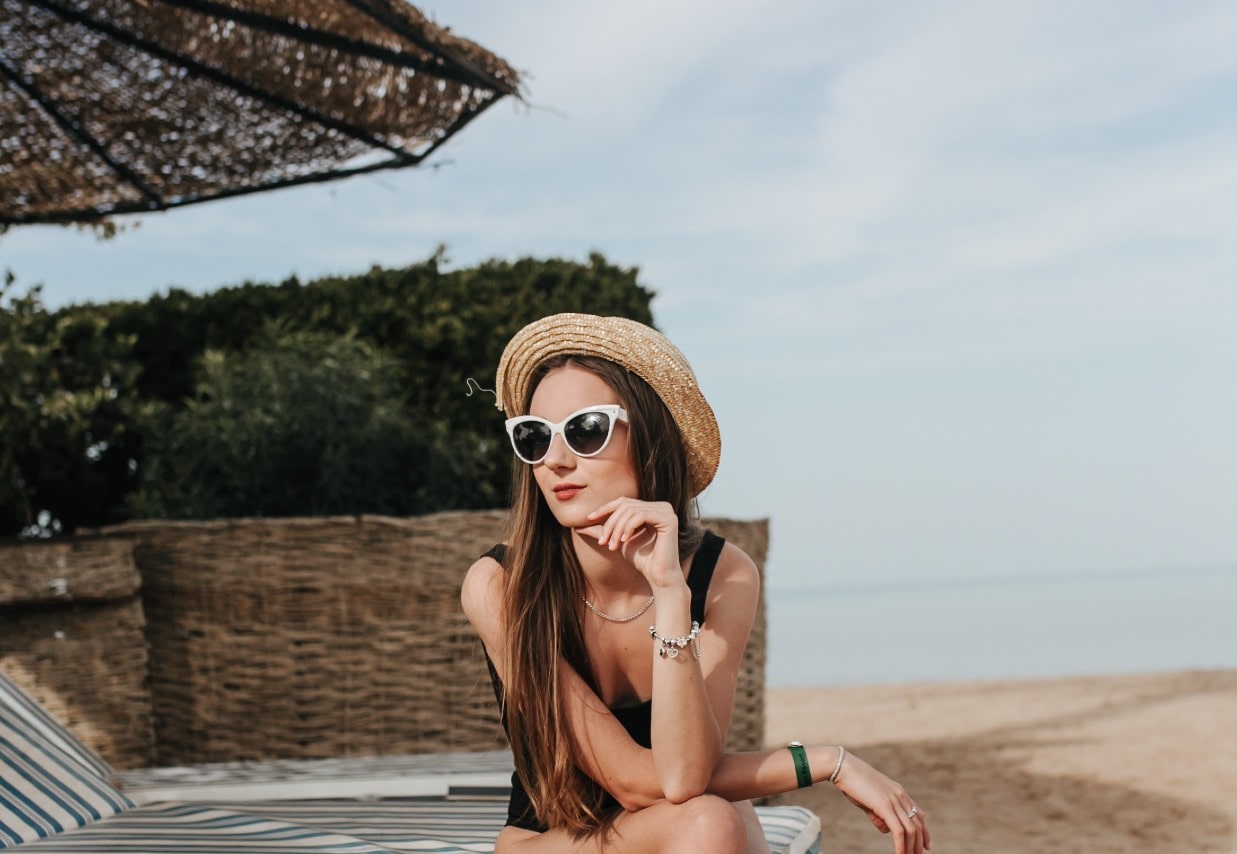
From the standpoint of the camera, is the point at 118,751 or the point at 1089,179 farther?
the point at 1089,179

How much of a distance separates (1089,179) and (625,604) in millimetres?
8702

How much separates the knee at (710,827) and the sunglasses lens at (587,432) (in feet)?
2.11

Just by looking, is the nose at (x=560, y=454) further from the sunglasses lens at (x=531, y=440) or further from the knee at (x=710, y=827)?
the knee at (x=710, y=827)

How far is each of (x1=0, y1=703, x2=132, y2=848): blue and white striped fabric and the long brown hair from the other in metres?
→ 1.36

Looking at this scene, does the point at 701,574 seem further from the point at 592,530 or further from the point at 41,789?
the point at 41,789

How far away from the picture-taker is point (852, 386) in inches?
455

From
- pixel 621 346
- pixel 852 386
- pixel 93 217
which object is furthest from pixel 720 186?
pixel 621 346

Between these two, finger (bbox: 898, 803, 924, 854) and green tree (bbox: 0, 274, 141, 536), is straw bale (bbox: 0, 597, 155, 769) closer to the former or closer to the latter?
green tree (bbox: 0, 274, 141, 536)

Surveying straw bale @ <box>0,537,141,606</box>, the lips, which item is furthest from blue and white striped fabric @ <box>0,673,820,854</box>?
straw bale @ <box>0,537,141,606</box>

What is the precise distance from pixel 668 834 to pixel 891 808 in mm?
385

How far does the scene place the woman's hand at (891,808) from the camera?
1951 mm

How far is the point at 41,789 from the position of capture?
9.46ft

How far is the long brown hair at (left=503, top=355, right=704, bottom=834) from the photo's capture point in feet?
6.89

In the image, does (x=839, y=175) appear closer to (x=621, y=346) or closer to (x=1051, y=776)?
(x=1051, y=776)
